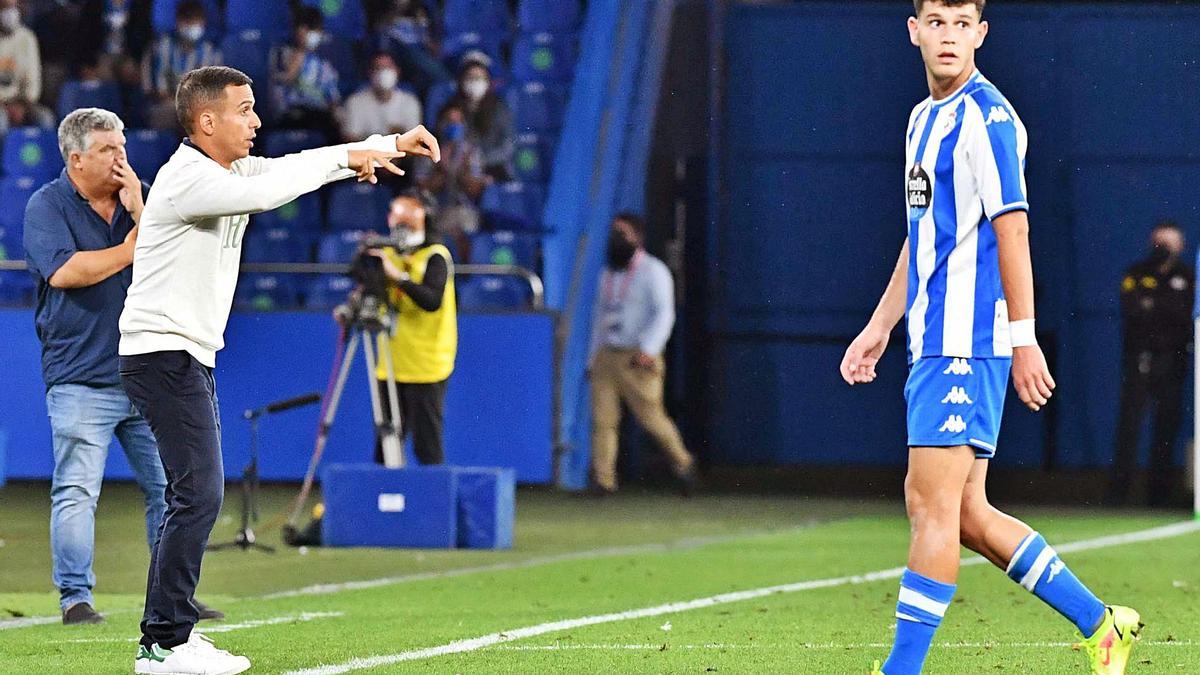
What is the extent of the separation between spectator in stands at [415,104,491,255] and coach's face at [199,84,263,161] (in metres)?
10.7

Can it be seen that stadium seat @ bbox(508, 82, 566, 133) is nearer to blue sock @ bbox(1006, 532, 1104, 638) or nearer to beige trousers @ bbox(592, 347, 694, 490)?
beige trousers @ bbox(592, 347, 694, 490)

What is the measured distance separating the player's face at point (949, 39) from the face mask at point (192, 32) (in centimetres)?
1396

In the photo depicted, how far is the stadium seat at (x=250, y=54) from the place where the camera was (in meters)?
18.6

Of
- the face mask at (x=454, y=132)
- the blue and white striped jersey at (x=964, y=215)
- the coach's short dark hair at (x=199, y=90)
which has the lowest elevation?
the blue and white striped jersey at (x=964, y=215)

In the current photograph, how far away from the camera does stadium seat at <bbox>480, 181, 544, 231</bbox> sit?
56.5ft

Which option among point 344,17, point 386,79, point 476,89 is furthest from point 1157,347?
point 344,17

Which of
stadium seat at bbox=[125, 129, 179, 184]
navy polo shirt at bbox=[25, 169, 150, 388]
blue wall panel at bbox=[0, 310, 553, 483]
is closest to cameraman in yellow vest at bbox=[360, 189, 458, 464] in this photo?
blue wall panel at bbox=[0, 310, 553, 483]

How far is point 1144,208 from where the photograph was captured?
63.3 feet

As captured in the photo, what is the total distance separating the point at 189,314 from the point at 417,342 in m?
6.47

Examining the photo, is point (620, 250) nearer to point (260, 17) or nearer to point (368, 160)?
point (260, 17)

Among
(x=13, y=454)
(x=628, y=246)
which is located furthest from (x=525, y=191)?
(x=13, y=454)

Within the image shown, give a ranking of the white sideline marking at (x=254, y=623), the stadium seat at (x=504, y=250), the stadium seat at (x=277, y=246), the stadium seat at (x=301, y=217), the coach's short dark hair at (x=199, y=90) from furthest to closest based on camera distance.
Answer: the stadium seat at (x=301, y=217) < the stadium seat at (x=277, y=246) < the stadium seat at (x=504, y=250) < the white sideline marking at (x=254, y=623) < the coach's short dark hair at (x=199, y=90)

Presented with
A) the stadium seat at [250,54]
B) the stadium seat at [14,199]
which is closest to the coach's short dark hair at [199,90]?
the stadium seat at [14,199]

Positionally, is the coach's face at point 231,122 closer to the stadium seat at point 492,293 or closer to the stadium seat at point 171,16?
the stadium seat at point 492,293
